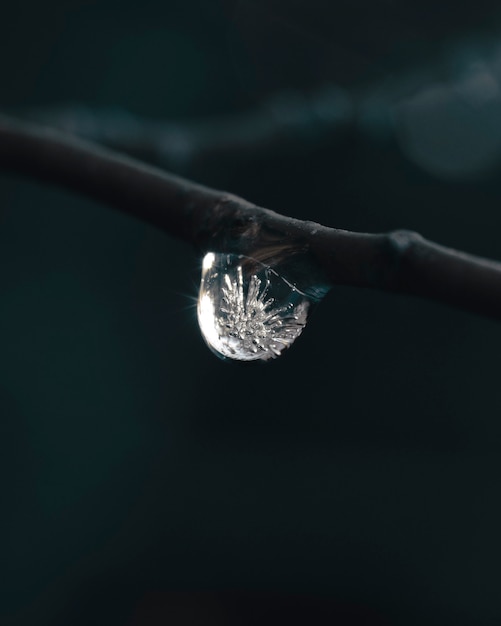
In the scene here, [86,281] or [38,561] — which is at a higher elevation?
[86,281]

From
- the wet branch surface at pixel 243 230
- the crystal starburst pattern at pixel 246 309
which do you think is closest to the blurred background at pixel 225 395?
the wet branch surface at pixel 243 230

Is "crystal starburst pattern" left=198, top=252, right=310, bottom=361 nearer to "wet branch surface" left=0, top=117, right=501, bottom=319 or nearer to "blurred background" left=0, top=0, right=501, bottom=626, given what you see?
"wet branch surface" left=0, top=117, right=501, bottom=319

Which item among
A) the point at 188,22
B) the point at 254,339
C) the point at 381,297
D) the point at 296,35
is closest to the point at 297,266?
the point at 254,339

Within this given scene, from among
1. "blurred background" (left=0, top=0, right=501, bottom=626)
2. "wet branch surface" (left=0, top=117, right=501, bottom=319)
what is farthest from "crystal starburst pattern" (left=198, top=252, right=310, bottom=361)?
"blurred background" (left=0, top=0, right=501, bottom=626)

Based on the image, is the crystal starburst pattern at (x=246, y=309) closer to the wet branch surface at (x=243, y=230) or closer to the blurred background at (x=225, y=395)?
the wet branch surface at (x=243, y=230)

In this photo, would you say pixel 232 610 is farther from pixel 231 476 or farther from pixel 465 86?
pixel 465 86
